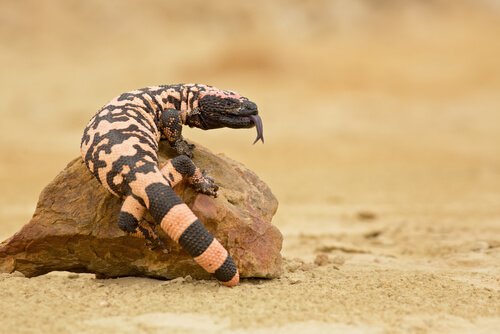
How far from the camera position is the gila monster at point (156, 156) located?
4652 millimetres

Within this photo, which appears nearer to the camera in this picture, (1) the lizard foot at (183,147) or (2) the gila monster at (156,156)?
(2) the gila monster at (156,156)

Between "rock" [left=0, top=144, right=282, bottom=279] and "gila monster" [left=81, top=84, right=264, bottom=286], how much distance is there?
181 millimetres

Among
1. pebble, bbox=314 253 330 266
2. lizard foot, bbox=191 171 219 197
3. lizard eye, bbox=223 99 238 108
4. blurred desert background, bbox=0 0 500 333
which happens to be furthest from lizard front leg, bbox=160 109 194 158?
pebble, bbox=314 253 330 266

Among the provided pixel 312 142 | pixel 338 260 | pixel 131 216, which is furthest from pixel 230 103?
pixel 312 142

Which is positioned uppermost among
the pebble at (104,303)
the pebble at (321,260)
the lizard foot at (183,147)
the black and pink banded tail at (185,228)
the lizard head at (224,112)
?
the lizard head at (224,112)

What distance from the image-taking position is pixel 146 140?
16.9 ft

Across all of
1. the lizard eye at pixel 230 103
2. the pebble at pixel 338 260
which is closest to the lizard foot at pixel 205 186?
the lizard eye at pixel 230 103

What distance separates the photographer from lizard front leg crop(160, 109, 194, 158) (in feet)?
18.2

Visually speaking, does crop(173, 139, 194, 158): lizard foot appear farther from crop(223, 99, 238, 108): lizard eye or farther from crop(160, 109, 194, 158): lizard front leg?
crop(223, 99, 238, 108): lizard eye

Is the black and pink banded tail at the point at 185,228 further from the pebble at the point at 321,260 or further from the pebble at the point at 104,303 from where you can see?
the pebble at the point at 321,260

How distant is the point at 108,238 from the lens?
4969 millimetres

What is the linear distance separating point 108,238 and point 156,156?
2.16 feet

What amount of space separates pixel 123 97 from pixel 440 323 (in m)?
2.94

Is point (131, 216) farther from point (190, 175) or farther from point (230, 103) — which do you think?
point (230, 103)
